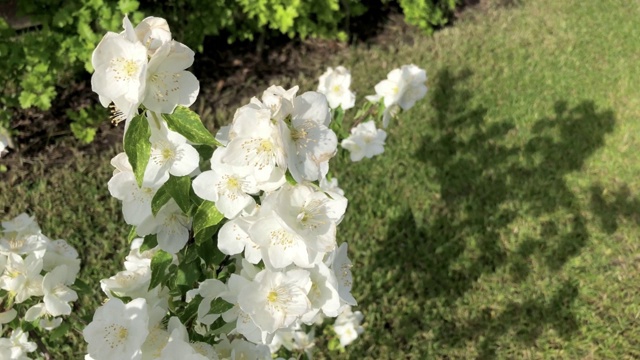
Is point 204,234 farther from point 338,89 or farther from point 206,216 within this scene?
point 338,89

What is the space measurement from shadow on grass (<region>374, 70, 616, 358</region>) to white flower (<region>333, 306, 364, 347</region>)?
39 centimetres

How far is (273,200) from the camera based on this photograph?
1.13 m

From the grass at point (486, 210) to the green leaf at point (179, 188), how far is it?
6.39ft

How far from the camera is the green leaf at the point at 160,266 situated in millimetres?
1392

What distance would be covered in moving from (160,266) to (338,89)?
1347mm

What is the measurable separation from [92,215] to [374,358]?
1.82m

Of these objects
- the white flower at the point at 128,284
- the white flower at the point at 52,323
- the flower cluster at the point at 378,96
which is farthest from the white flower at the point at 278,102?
the flower cluster at the point at 378,96

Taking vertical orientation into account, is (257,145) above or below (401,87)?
above

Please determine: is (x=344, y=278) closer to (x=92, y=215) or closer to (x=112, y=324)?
(x=112, y=324)

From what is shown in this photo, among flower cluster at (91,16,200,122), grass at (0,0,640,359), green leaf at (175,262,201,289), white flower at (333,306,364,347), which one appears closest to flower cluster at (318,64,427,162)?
white flower at (333,306,364,347)

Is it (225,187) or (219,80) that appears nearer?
(225,187)

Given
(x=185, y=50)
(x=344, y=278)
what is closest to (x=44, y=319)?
(x=344, y=278)

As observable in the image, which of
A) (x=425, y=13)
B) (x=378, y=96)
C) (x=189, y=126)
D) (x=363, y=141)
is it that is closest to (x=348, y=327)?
(x=363, y=141)

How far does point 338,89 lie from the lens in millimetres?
2541
